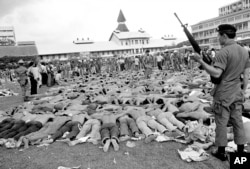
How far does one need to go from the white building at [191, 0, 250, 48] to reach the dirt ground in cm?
4463

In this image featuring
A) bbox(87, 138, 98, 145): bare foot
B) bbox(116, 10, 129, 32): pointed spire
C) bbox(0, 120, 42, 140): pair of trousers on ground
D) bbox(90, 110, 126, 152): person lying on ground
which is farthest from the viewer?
bbox(116, 10, 129, 32): pointed spire

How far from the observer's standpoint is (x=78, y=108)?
671cm

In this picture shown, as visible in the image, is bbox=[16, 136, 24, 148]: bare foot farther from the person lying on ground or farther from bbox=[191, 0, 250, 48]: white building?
bbox=[191, 0, 250, 48]: white building

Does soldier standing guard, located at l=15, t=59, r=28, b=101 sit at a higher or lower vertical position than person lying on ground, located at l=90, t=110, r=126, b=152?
higher

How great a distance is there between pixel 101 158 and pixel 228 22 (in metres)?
59.3

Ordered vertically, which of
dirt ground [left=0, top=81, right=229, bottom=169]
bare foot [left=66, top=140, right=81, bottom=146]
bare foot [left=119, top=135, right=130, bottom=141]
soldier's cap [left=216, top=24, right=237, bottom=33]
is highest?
soldier's cap [left=216, top=24, right=237, bottom=33]

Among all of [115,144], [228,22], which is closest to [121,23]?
[228,22]

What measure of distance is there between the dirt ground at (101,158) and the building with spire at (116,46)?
1855 inches

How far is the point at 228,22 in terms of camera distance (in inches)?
2147

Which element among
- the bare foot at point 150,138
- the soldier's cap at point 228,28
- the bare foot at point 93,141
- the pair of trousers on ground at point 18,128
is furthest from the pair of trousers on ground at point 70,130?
the soldier's cap at point 228,28

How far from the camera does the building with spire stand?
50.9 m

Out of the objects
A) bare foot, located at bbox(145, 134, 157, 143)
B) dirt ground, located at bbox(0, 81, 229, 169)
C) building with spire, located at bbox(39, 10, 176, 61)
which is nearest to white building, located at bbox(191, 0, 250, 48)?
building with spire, located at bbox(39, 10, 176, 61)

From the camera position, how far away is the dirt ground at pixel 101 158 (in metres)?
3.28

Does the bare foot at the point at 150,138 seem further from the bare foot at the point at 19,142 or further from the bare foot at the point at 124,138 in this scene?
the bare foot at the point at 19,142
